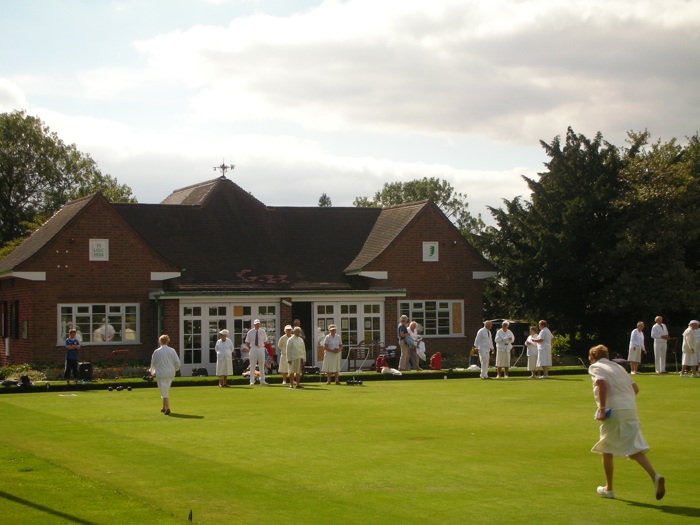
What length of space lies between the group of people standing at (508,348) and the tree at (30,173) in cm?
4494

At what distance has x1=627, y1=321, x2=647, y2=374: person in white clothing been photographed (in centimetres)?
3246

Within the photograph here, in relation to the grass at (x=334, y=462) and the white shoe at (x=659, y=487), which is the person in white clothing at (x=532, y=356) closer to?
the grass at (x=334, y=462)

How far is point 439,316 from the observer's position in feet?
144

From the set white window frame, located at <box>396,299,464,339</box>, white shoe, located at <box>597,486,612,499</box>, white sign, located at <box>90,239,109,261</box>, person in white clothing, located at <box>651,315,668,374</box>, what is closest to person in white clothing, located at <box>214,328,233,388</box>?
white sign, located at <box>90,239,109,261</box>

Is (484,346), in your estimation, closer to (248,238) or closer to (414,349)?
(414,349)

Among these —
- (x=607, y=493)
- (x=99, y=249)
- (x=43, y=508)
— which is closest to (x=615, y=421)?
(x=607, y=493)

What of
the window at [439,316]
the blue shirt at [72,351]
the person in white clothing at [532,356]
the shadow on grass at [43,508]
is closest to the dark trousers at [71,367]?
the blue shirt at [72,351]

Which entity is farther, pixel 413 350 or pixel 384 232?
pixel 384 232

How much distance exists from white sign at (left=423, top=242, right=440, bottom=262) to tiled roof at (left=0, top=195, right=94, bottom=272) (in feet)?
45.2

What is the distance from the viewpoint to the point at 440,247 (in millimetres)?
44375

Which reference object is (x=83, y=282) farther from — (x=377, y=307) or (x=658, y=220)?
(x=658, y=220)

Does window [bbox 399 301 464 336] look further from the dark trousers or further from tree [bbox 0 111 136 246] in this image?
tree [bbox 0 111 136 246]

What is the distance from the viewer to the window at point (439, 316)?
43688 mm

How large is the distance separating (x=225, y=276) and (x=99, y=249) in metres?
5.38
